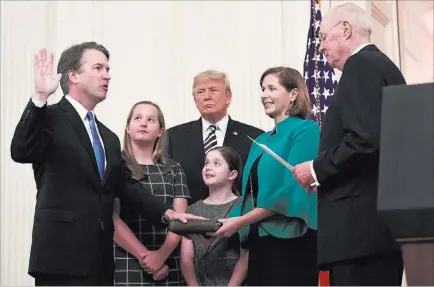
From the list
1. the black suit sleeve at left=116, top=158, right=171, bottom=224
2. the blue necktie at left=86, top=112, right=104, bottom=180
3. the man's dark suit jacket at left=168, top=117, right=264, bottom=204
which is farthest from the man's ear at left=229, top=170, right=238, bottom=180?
the blue necktie at left=86, top=112, right=104, bottom=180

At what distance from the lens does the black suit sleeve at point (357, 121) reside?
3348mm

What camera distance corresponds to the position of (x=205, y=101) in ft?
17.0

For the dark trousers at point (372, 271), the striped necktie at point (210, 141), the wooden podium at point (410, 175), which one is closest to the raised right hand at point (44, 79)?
the dark trousers at point (372, 271)

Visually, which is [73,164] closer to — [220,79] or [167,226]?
[167,226]

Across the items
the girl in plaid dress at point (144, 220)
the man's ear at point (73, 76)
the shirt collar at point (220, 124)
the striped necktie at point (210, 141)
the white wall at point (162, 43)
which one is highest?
the white wall at point (162, 43)

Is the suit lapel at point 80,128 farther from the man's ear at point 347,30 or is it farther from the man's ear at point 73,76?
the man's ear at point 347,30

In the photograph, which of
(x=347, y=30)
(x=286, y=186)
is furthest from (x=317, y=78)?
(x=347, y=30)

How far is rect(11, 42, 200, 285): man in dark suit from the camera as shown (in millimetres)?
3654

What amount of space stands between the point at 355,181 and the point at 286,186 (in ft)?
2.65

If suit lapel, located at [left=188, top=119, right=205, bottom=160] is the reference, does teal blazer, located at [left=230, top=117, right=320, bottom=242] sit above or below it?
below

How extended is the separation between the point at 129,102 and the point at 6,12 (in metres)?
1.25

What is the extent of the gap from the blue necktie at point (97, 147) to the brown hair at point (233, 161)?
92 cm

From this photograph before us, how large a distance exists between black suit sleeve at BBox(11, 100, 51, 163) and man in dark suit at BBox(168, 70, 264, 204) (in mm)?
1415

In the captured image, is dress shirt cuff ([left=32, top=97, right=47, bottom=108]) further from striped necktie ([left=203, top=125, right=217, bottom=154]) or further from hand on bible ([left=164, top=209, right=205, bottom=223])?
striped necktie ([left=203, top=125, right=217, bottom=154])
